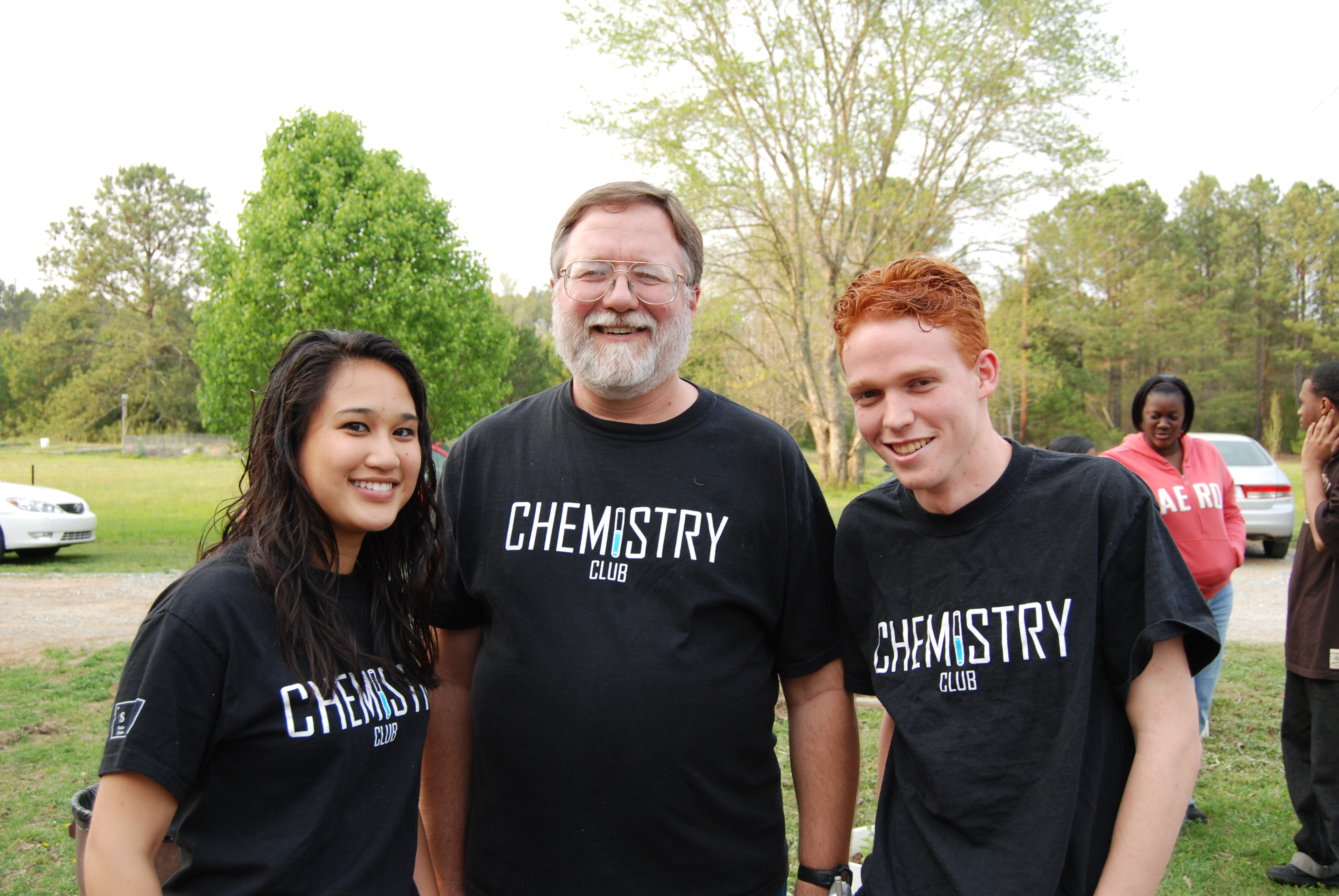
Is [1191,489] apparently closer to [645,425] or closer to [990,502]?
[990,502]

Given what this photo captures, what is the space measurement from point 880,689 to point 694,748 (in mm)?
461

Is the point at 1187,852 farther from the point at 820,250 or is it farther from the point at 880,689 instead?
the point at 820,250

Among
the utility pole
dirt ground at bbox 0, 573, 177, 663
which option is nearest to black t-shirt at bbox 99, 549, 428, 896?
dirt ground at bbox 0, 573, 177, 663

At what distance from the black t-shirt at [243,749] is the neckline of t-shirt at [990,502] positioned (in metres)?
1.25

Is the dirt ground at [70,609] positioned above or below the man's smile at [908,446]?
below

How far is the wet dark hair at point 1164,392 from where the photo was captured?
4930 mm

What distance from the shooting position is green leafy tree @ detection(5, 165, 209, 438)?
43594 mm

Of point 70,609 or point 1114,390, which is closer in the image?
point 70,609

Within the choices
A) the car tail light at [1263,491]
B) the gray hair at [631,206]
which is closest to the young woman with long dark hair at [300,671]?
the gray hair at [631,206]

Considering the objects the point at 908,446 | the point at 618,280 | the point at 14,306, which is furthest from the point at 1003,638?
the point at 14,306

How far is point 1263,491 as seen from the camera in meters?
12.1

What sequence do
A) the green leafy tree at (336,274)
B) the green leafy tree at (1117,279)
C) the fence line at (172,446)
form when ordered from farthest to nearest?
the green leafy tree at (1117,279), the fence line at (172,446), the green leafy tree at (336,274)

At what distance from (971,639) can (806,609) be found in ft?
1.88

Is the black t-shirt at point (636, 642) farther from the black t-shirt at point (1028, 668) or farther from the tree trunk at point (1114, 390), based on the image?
the tree trunk at point (1114, 390)
